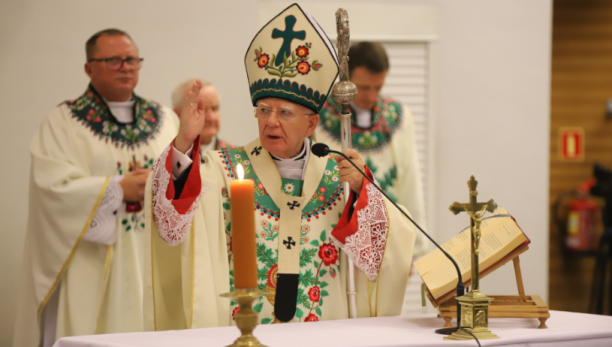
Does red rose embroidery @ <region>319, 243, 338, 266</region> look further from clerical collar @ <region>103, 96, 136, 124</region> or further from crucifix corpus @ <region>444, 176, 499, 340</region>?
clerical collar @ <region>103, 96, 136, 124</region>

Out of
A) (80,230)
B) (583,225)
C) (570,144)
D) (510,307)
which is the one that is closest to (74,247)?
(80,230)

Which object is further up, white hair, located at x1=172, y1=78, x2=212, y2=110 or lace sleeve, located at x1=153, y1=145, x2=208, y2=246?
white hair, located at x1=172, y1=78, x2=212, y2=110

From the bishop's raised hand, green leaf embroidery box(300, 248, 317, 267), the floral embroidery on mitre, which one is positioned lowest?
green leaf embroidery box(300, 248, 317, 267)

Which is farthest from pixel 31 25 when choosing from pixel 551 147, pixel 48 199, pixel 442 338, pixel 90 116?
pixel 551 147

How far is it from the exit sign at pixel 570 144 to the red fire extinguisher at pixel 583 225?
1.29ft

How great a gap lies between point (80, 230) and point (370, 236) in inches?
72.2

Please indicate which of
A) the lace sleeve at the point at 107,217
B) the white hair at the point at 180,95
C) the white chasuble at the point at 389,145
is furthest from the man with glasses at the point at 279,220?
the white hair at the point at 180,95

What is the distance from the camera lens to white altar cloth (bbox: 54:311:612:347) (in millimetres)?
1686

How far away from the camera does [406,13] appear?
5.11 meters

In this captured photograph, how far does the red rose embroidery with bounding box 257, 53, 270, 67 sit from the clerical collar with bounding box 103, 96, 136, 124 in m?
1.60

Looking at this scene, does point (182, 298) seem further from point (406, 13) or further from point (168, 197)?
point (406, 13)

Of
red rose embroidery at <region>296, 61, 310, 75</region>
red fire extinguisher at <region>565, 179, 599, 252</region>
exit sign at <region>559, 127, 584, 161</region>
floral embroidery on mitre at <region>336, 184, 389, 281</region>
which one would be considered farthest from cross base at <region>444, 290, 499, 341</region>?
exit sign at <region>559, 127, 584, 161</region>

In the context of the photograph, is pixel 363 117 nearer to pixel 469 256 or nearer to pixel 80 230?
pixel 80 230

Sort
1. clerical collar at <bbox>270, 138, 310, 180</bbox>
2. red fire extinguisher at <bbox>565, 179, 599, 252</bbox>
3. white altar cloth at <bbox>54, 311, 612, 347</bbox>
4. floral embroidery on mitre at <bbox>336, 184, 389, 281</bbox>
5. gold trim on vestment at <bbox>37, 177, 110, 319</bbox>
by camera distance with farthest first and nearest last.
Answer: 1. red fire extinguisher at <bbox>565, 179, 599, 252</bbox>
2. gold trim on vestment at <bbox>37, 177, 110, 319</bbox>
3. clerical collar at <bbox>270, 138, 310, 180</bbox>
4. floral embroidery on mitre at <bbox>336, 184, 389, 281</bbox>
5. white altar cloth at <bbox>54, 311, 612, 347</bbox>
